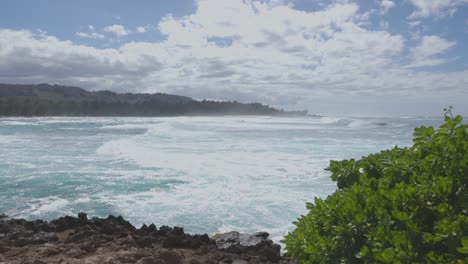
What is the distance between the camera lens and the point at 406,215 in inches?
96.3

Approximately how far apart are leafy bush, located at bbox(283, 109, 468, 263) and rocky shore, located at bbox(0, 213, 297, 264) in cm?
264

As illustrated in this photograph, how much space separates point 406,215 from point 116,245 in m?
4.56

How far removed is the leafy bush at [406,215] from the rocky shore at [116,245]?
8.67 feet

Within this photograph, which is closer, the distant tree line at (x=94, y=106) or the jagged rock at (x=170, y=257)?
the jagged rock at (x=170, y=257)

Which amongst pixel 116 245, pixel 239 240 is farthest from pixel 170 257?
A: pixel 239 240

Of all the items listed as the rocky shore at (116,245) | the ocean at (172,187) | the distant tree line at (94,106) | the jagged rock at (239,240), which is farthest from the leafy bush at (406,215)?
the distant tree line at (94,106)

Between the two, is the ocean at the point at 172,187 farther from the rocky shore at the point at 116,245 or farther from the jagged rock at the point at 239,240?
the rocky shore at the point at 116,245

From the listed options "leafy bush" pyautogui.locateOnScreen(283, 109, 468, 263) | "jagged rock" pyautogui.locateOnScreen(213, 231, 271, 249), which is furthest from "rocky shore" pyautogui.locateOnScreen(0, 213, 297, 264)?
"leafy bush" pyautogui.locateOnScreen(283, 109, 468, 263)

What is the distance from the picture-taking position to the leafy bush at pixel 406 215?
2301 mm

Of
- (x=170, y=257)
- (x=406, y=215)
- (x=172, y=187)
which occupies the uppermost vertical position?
(x=406, y=215)

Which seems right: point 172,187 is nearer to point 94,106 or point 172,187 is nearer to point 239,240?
point 239,240

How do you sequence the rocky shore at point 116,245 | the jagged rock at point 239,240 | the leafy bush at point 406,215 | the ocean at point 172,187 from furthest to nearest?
1. the ocean at point 172,187
2. the jagged rock at point 239,240
3. the rocky shore at point 116,245
4. the leafy bush at point 406,215

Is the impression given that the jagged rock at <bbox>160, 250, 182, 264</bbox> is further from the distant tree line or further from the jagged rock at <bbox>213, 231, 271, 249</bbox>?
the distant tree line

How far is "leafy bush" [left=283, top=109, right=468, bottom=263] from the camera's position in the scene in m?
2.30
